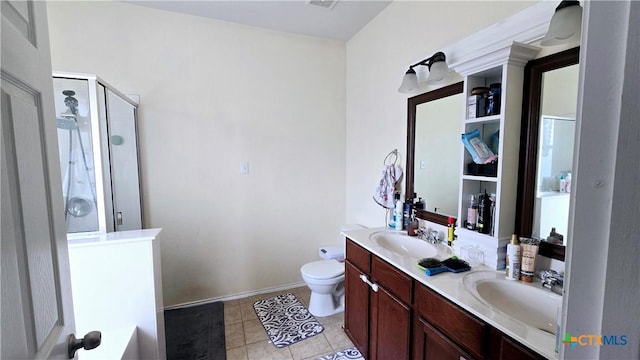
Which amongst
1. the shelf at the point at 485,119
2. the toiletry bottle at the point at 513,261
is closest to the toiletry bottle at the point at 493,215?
the toiletry bottle at the point at 513,261

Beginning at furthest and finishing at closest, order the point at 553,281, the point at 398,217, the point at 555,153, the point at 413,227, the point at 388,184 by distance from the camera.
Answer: the point at 388,184 < the point at 398,217 < the point at 413,227 < the point at 555,153 < the point at 553,281

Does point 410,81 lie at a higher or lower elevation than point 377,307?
higher

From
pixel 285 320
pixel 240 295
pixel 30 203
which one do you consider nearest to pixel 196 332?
pixel 240 295

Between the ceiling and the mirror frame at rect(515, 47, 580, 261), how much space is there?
4.56 feet

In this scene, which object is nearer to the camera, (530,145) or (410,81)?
(530,145)

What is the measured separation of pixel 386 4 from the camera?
220 cm

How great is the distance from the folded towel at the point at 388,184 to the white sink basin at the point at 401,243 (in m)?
0.28

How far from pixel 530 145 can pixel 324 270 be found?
1726 mm

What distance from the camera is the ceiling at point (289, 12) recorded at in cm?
222

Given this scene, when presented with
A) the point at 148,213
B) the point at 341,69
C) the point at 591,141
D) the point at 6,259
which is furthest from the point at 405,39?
the point at 148,213

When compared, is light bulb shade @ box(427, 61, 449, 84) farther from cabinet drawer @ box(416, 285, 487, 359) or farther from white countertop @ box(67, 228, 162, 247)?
white countertop @ box(67, 228, 162, 247)

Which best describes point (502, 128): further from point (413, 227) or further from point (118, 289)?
point (118, 289)

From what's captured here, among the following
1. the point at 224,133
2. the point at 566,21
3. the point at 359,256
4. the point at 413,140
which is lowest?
the point at 359,256

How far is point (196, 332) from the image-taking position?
2219mm
